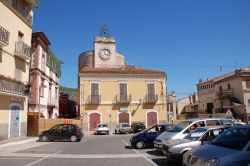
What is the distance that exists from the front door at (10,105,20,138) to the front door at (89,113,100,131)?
659 inches

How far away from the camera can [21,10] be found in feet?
84.3

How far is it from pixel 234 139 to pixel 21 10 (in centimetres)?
2308

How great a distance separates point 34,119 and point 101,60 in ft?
82.8

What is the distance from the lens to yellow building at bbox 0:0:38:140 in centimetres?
2197

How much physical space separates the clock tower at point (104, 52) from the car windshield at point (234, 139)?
45982 millimetres

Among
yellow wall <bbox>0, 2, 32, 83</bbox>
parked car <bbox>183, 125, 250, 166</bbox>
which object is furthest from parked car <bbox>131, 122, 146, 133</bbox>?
parked car <bbox>183, 125, 250, 166</bbox>

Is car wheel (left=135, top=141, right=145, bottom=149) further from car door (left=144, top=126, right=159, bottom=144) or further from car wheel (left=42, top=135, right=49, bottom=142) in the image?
car wheel (left=42, top=135, right=49, bottom=142)

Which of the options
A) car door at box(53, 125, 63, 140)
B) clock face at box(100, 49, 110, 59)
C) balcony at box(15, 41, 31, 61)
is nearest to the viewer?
balcony at box(15, 41, 31, 61)

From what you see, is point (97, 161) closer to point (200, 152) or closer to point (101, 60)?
point (200, 152)

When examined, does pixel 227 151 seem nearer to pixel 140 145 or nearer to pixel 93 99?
pixel 140 145

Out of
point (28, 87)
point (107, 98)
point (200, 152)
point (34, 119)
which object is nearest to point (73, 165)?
point (200, 152)

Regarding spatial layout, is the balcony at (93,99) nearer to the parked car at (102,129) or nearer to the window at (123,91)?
the window at (123,91)

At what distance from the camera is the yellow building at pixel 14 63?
2197cm

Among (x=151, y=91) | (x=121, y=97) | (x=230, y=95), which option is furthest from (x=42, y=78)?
(x=230, y=95)
